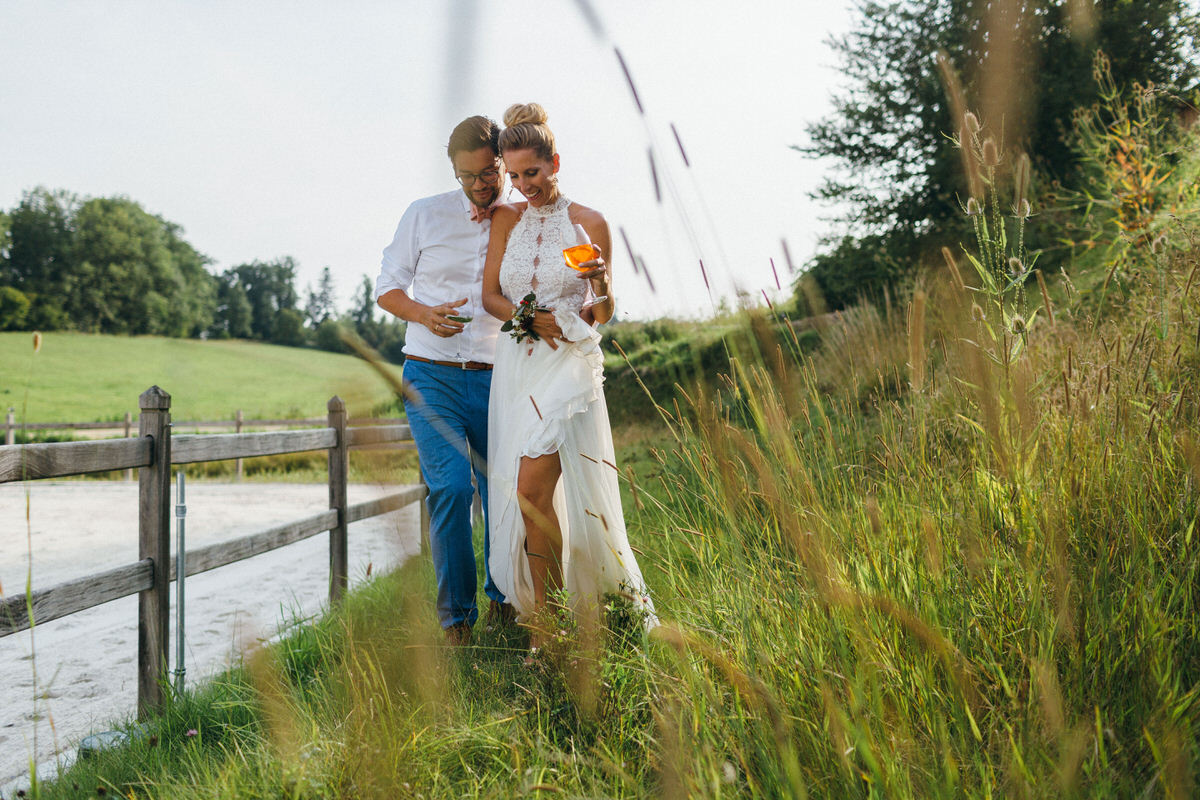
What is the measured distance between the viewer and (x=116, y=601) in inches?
254

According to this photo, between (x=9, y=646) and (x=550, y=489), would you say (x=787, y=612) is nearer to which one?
(x=550, y=489)

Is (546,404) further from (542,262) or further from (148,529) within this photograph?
(148,529)

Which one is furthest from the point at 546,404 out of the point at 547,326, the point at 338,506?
the point at 338,506

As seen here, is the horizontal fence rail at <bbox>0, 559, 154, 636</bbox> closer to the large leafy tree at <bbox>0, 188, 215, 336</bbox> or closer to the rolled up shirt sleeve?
the large leafy tree at <bbox>0, 188, 215, 336</bbox>

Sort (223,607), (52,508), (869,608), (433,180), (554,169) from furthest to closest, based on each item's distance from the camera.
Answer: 1. (52,508)
2. (223,607)
3. (554,169)
4. (869,608)
5. (433,180)

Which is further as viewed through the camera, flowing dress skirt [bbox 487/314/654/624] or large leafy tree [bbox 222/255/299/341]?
Result: flowing dress skirt [bbox 487/314/654/624]

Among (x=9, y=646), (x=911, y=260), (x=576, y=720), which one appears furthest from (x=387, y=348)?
(x=911, y=260)

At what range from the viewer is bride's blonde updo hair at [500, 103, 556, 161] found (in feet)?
8.03

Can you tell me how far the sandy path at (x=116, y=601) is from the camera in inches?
107

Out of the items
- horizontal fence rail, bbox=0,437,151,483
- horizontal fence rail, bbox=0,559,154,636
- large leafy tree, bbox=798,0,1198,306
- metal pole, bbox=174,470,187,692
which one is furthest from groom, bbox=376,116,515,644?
large leafy tree, bbox=798,0,1198,306

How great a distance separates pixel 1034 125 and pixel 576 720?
→ 11927 mm

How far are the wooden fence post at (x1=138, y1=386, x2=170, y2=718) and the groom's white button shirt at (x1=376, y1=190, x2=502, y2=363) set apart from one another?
1.12 metres

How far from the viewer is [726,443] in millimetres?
1704

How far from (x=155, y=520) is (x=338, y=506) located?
1.73 metres
